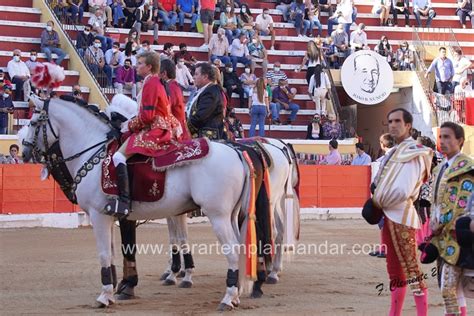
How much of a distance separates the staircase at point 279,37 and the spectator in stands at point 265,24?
0.84 feet

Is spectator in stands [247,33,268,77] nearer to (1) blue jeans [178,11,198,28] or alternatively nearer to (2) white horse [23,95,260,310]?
(1) blue jeans [178,11,198,28]

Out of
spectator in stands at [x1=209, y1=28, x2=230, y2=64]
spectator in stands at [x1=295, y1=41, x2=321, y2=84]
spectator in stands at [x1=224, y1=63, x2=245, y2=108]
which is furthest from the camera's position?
spectator in stands at [x1=295, y1=41, x2=321, y2=84]

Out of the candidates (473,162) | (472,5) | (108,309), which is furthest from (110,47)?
(473,162)

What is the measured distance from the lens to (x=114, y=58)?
21547 mm

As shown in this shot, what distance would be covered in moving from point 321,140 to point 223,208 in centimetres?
1413

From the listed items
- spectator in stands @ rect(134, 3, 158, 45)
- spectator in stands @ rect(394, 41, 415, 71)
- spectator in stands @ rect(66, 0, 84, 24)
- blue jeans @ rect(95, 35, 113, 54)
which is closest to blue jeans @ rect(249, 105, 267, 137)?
blue jeans @ rect(95, 35, 113, 54)

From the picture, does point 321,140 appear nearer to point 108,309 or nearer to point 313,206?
point 313,206

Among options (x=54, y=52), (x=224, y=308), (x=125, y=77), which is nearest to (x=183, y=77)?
(x=125, y=77)

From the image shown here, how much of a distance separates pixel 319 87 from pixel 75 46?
5918 mm

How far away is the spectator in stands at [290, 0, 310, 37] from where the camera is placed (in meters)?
26.1

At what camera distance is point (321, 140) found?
22297 mm

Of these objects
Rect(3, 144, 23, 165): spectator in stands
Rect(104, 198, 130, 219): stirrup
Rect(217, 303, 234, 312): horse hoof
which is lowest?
Rect(3, 144, 23, 165): spectator in stands

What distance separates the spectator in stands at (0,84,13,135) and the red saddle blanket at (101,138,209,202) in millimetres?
10927

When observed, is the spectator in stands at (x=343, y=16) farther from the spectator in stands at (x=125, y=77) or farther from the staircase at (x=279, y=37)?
the spectator in stands at (x=125, y=77)
